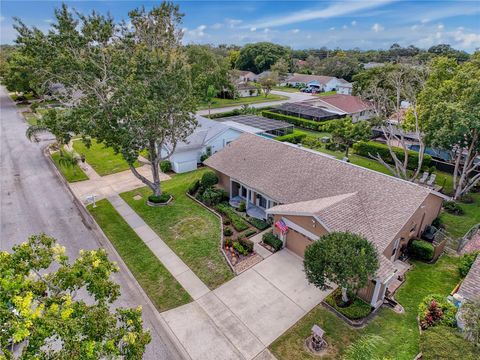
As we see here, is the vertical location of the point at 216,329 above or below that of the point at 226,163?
below

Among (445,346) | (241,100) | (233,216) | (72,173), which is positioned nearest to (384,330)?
(445,346)

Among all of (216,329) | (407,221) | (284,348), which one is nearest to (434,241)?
(407,221)

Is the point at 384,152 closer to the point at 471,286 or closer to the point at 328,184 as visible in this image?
the point at 328,184

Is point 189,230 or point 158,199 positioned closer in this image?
point 189,230

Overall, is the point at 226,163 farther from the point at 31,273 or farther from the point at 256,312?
the point at 31,273

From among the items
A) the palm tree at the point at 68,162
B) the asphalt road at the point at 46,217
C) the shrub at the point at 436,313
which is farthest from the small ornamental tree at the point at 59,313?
the palm tree at the point at 68,162
